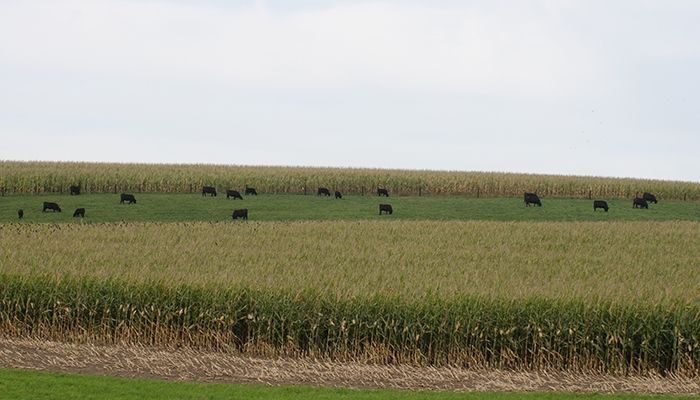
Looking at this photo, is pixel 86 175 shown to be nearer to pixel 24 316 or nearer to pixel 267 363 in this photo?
pixel 24 316

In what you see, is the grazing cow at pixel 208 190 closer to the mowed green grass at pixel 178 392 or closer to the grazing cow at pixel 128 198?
the grazing cow at pixel 128 198

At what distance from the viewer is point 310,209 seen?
62.9 m

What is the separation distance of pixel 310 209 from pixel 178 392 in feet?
144

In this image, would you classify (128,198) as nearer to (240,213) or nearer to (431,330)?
(240,213)

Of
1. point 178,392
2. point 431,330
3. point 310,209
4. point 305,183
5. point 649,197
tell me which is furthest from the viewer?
point 305,183

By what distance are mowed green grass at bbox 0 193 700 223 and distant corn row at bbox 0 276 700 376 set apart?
→ 32.1 m

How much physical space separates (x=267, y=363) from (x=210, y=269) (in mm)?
6415

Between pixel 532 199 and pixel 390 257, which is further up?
pixel 532 199

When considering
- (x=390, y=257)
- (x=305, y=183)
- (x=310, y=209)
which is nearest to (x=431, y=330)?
(x=390, y=257)

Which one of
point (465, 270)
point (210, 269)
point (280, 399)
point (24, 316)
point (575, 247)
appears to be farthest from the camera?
point (575, 247)

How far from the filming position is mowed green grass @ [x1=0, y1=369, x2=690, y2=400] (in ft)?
61.3

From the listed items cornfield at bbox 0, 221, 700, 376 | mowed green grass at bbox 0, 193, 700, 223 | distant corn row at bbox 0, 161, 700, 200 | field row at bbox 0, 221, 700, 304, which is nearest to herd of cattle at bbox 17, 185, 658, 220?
mowed green grass at bbox 0, 193, 700, 223

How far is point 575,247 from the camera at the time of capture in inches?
1587

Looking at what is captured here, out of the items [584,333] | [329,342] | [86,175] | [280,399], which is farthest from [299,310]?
[86,175]
